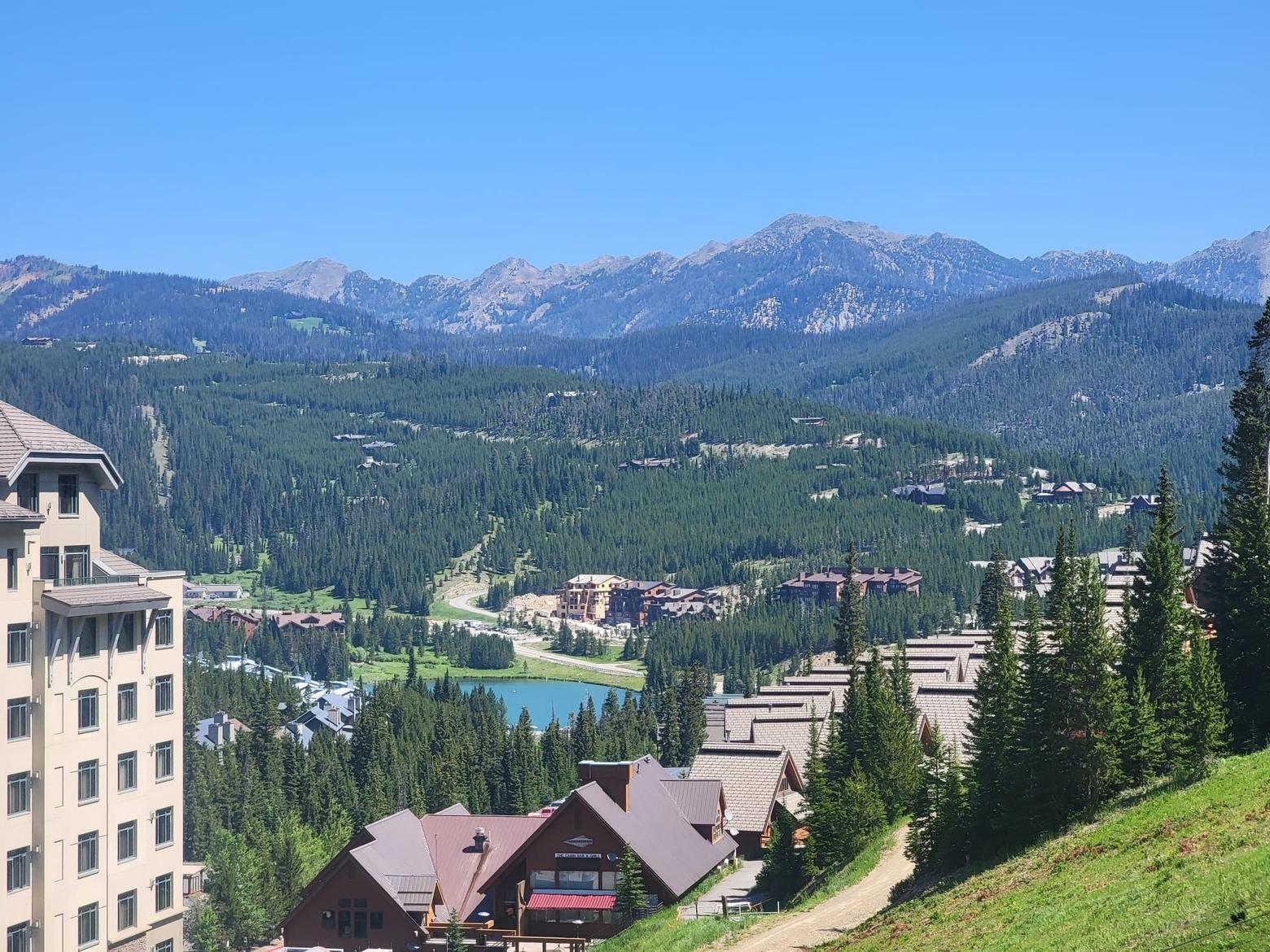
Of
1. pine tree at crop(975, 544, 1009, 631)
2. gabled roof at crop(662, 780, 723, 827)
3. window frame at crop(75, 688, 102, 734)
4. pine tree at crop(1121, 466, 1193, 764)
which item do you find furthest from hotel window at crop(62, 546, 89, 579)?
pine tree at crop(975, 544, 1009, 631)

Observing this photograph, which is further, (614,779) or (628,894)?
(614,779)

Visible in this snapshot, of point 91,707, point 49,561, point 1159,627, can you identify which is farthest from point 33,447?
point 1159,627

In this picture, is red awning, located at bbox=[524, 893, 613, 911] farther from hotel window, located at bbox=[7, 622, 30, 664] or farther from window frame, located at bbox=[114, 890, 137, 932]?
hotel window, located at bbox=[7, 622, 30, 664]

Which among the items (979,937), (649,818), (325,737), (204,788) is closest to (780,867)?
(649,818)

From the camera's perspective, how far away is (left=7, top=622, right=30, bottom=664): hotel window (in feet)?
88.2

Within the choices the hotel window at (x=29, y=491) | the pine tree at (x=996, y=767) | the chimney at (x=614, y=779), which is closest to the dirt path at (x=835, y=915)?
the pine tree at (x=996, y=767)

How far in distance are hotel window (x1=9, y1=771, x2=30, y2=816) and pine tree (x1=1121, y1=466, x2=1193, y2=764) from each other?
1168 inches

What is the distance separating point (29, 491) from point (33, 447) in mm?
817

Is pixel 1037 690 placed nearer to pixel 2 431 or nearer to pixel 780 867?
pixel 780 867

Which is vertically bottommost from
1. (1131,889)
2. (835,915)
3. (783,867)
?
(783,867)

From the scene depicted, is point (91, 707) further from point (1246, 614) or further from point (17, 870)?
point (1246, 614)

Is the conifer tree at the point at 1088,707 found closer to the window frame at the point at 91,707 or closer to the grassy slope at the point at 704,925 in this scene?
the grassy slope at the point at 704,925

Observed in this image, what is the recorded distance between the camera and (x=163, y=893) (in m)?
30.1

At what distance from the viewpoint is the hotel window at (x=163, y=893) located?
29.9 meters
